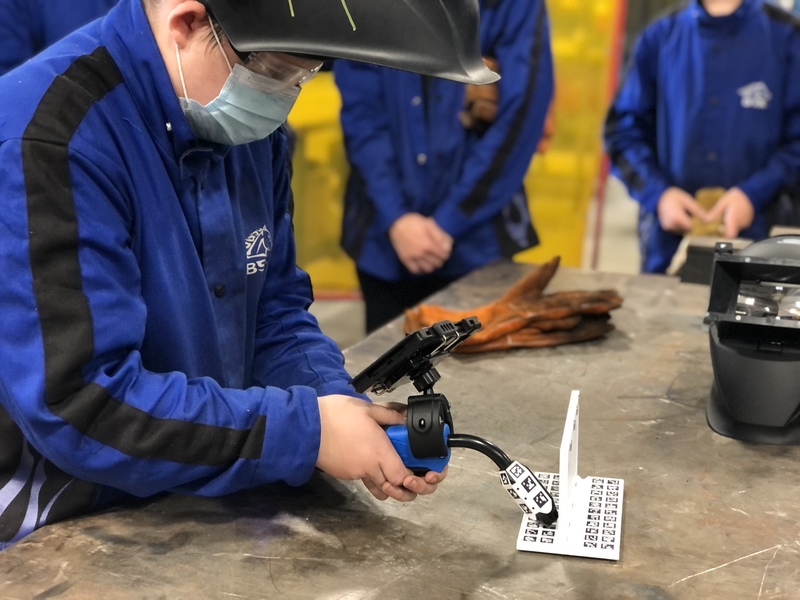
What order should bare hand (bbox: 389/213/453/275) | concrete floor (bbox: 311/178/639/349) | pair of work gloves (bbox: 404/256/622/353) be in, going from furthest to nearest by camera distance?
concrete floor (bbox: 311/178/639/349)
bare hand (bbox: 389/213/453/275)
pair of work gloves (bbox: 404/256/622/353)

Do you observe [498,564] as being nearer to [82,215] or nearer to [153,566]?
[153,566]

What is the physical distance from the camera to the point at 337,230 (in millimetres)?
3834

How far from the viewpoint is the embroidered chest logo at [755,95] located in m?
2.53

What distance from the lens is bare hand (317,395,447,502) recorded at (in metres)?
1.01

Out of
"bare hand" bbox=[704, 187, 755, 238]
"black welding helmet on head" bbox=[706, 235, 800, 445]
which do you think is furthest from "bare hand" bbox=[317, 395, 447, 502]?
"bare hand" bbox=[704, 187, 755, 238]

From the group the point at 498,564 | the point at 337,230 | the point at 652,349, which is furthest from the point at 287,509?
the point at 337,230

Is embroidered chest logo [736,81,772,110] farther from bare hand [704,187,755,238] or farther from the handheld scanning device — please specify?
the handheld scanning device

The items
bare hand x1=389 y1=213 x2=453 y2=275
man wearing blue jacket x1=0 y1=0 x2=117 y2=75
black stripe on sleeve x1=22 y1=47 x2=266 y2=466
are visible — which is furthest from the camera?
bare hand x1=389 y1=213 x2=453 y2=275

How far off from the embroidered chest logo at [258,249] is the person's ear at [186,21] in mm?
286

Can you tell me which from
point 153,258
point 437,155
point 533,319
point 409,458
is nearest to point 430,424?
point 409,458

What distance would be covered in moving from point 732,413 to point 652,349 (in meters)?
0.38

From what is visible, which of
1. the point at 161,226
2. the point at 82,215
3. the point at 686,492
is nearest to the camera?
the point at 82,215

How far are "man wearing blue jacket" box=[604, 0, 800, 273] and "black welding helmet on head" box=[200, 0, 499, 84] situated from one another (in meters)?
1.77

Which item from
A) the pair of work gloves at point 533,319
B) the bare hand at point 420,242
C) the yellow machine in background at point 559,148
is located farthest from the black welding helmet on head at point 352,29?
the yellow machine in background at point 559,148
